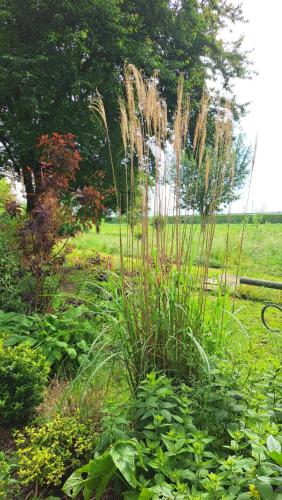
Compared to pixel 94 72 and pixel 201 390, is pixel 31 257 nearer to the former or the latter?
pixel 201 390

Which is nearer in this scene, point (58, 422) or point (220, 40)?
point (58, 422)

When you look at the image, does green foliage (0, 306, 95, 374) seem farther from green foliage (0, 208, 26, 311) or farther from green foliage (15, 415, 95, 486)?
green foliage (15, 415, 95, 486)

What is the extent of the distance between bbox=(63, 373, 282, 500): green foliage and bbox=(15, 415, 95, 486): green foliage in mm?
120

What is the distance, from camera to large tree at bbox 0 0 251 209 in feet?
22.9

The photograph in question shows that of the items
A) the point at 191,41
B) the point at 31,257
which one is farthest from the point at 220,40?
the point at 31,257

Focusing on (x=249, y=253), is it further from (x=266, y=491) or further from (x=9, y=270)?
(x=266, y=491)

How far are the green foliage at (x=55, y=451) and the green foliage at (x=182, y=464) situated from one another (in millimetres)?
120

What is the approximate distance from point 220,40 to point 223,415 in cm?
969

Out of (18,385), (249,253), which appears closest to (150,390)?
(18,385)

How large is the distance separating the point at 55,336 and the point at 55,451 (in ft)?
3.71

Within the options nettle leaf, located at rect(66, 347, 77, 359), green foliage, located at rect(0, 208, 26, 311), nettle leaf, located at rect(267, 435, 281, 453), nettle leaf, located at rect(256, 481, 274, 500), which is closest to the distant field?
green foliage, located at rect(0, 208, 26, 311)

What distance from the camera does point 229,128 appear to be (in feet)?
7.00

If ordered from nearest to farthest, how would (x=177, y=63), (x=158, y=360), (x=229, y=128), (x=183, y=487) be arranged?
(x=183, y=487), (x=158, y=360), (x=229, y=128), (x=177, y=63)

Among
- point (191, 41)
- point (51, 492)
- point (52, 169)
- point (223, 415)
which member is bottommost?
point (51, 492)
